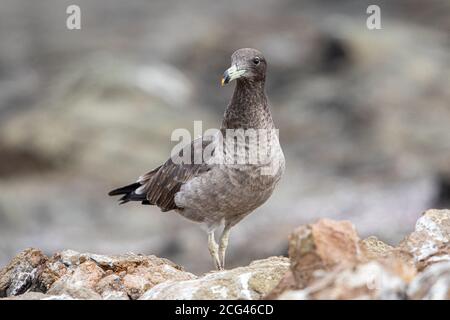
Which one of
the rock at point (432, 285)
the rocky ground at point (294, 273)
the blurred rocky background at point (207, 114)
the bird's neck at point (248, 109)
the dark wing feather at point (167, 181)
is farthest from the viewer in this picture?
the blurred rocky background at point (207, 114)

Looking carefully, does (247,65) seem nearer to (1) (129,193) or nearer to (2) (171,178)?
(2) (171,178)

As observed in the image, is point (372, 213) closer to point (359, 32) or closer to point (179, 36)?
point (359, 32)

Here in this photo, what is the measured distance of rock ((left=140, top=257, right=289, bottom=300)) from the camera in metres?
8.37

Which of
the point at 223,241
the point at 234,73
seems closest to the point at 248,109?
the point at 234,73

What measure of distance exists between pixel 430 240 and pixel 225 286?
181 centimetres

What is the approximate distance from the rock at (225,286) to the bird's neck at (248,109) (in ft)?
8.25

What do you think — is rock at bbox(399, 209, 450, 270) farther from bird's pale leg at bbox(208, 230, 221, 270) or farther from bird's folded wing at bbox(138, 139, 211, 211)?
bird's pale leg at bbox(208, 230, 221, 270)

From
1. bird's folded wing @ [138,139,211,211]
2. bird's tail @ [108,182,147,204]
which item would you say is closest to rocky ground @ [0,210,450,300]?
bird's folded wing @ [138,139,211,211]

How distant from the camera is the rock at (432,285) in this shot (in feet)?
24.0

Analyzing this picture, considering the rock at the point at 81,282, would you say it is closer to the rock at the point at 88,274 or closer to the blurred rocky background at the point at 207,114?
the rock at the point at 88,274

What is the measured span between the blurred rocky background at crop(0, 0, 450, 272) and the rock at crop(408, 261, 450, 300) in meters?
9.57

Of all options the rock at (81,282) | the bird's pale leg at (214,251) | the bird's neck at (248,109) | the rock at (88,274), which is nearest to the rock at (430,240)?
the rock at (88,274)

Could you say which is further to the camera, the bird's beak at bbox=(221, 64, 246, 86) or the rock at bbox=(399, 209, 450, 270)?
the bird's beak at bbox=(221, 64, 246, 86)

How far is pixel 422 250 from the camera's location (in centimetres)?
867
